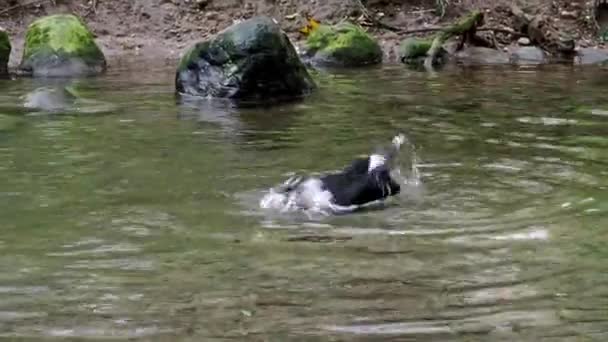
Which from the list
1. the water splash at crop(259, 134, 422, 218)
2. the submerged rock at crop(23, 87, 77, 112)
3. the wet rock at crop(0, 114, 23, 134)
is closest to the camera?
the water splash at crop(259, 134, 422, 218)

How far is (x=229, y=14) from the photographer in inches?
616

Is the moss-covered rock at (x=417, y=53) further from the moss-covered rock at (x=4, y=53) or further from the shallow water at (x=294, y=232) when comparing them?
the moss-covered rock at (x=4, y=53)

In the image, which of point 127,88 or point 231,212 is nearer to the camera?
point 231,212

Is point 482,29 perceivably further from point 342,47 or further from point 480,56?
point 342,47

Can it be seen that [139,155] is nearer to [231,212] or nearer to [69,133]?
[69,133]

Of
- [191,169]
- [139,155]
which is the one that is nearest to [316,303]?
[191,169]

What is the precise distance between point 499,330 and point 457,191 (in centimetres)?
231

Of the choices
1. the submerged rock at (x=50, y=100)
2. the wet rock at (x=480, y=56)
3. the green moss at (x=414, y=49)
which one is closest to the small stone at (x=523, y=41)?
the wet rock at (x=480, y=56)

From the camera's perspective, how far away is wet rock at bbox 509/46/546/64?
44.7 ft

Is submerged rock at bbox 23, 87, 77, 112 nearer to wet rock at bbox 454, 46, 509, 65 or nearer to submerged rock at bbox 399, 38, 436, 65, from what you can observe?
submerged rock at bbox 399, 38, 436, 65

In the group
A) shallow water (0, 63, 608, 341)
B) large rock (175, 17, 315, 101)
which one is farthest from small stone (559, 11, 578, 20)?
shallow water (0, 63, 608, 341)

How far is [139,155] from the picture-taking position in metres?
6.82

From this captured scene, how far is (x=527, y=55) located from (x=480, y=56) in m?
0.67

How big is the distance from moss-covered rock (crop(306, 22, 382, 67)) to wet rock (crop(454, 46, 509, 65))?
1095 mm
